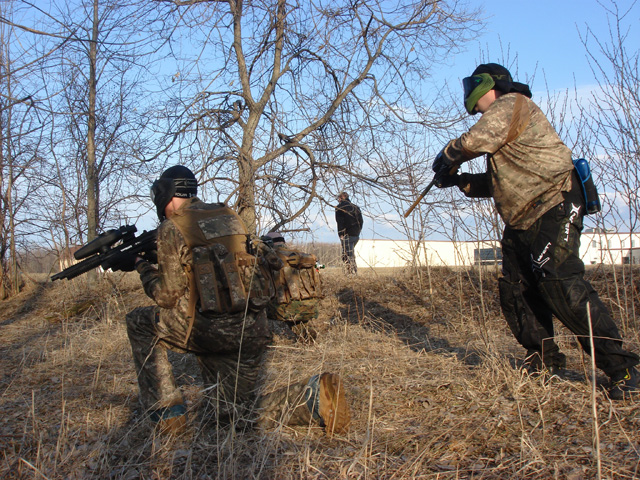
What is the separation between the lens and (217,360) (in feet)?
10.5

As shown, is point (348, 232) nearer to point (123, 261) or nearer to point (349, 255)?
point (349, 255)

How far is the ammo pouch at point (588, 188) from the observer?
10.1ft

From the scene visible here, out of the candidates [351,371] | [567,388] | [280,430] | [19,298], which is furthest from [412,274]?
[19,298]

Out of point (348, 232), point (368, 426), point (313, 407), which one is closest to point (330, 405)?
point (313, 407)

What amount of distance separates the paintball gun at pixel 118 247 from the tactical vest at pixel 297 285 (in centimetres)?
170

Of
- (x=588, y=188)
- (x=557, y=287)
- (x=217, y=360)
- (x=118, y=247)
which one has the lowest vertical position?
(x=217, y=360)

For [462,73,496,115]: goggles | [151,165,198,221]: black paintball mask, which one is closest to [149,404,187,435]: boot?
[151,165,198,221]: black paintball mask

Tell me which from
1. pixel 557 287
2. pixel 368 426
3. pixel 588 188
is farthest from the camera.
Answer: pixel 588 188

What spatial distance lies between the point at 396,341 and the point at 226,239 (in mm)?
2487

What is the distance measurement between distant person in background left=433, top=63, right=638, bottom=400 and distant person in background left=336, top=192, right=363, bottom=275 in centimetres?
520

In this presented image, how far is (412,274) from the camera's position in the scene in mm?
8133

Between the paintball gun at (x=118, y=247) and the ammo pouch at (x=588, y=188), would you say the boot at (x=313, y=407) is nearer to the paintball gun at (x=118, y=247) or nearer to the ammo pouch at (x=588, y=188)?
the paintball gun at (x=118, y=247)

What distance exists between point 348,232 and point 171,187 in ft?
23.6

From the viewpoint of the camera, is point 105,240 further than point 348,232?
No
